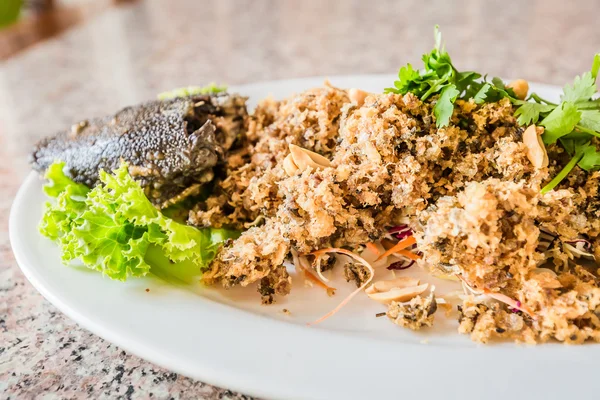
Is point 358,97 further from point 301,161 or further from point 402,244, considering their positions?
point 402,244

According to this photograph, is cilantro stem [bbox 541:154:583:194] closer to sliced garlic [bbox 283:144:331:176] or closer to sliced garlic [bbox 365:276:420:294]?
sliced garlic [bbox 365:276:420:294]

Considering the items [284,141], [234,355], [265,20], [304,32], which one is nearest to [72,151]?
[284,141]

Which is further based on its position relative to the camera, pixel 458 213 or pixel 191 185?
pixel 191 185

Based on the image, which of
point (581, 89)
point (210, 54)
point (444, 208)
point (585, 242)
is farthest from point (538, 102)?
point (210, 54)

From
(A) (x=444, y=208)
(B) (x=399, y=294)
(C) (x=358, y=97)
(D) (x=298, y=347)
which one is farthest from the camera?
(C) (x=358, y=97)

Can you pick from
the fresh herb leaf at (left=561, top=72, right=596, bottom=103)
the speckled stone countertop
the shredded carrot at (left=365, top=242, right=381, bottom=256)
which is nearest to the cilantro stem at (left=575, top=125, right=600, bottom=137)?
the fresh herb leaf at (left=561, top=72, right=596, bottom=103)

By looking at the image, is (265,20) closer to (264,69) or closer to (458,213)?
(264,69)
